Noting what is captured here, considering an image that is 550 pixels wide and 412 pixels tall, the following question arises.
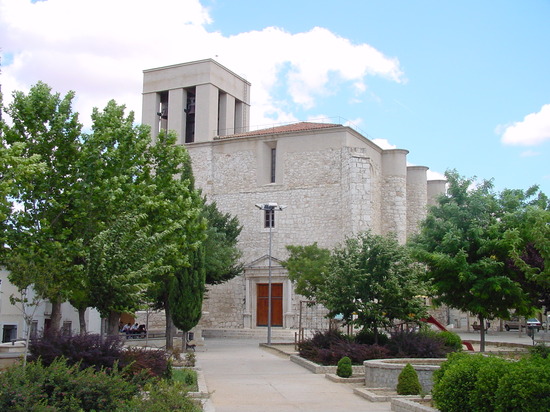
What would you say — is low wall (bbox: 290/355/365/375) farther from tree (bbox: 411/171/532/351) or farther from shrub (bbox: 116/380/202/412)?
shrub (bbox: 116/380/202/412)

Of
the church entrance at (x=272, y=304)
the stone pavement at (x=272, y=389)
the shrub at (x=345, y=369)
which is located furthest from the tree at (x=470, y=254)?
the church entrance at (x=272, y=304)

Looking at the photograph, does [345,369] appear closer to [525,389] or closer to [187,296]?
[525,389]

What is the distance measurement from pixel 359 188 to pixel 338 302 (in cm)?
1716

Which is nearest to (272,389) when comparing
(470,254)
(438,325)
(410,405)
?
(410,405)

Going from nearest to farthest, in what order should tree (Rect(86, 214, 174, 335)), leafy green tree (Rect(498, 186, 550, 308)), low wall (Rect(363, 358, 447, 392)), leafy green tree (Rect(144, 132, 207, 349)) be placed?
1. low wall (Rect(363, 358, 447, 392))
2. tree (Rect(86, 214, 174, 335))
3. leafy green tree (Rect(144, 132, 207, 349))
4. leafy green tree (Rect(498, 186, 550, 308))

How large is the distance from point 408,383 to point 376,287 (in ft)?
20.7

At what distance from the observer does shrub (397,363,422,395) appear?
42.1 feet

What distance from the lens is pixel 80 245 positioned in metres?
15.8

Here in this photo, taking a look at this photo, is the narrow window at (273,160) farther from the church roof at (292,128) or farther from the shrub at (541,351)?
the shrub at (541,351)

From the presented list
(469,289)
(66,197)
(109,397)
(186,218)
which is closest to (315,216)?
(469,289)

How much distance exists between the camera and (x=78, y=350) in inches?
454

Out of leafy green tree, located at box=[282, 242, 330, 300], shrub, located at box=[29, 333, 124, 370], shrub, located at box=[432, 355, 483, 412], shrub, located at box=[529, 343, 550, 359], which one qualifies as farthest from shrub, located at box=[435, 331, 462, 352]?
shrub, located at box=[29, 333, 124, 370]

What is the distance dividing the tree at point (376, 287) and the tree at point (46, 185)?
812cm

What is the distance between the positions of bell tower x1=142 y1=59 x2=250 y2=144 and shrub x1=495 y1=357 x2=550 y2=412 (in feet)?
113
